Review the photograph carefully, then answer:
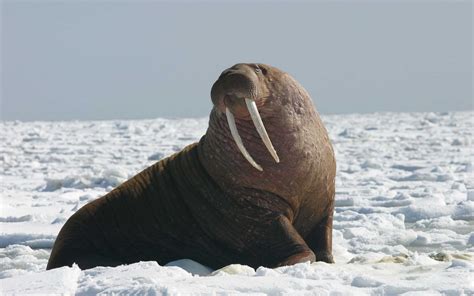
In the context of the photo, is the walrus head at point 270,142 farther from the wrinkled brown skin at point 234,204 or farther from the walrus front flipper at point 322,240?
the walrus front flipper at point 322,240

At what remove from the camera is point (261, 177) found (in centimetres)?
525

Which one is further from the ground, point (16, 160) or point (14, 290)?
point (14, 290)

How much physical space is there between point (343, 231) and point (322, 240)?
148 cm

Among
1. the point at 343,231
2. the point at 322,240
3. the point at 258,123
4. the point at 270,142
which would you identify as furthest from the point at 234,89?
the point at 343,231

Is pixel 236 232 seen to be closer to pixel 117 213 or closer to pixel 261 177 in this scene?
pixel 261 177

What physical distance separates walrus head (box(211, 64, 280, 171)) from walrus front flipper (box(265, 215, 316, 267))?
38 centimetres

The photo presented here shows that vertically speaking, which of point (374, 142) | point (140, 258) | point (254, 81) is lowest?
point (374, 142)

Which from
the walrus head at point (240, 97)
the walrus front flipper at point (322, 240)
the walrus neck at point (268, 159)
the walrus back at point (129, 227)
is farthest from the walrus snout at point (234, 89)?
the walrus front flipper at point (322, 240)

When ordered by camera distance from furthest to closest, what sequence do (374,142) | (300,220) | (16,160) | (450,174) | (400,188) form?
1. (374,142)
2. (16,160)
3. (450,174)
4. (400,188)
5. (300,220)

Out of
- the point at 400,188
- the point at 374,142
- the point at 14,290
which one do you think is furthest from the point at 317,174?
the point at 374,142

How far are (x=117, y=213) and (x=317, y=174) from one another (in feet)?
4.25

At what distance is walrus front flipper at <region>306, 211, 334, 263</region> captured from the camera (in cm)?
520

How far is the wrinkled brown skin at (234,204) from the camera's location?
→ 17.1ft

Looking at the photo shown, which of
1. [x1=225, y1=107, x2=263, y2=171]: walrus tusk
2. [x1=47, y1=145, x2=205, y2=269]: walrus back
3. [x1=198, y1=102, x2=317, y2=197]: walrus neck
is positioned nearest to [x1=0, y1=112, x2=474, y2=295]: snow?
[x1=47, y1=145, x2=205, y2=269]: walrus back
